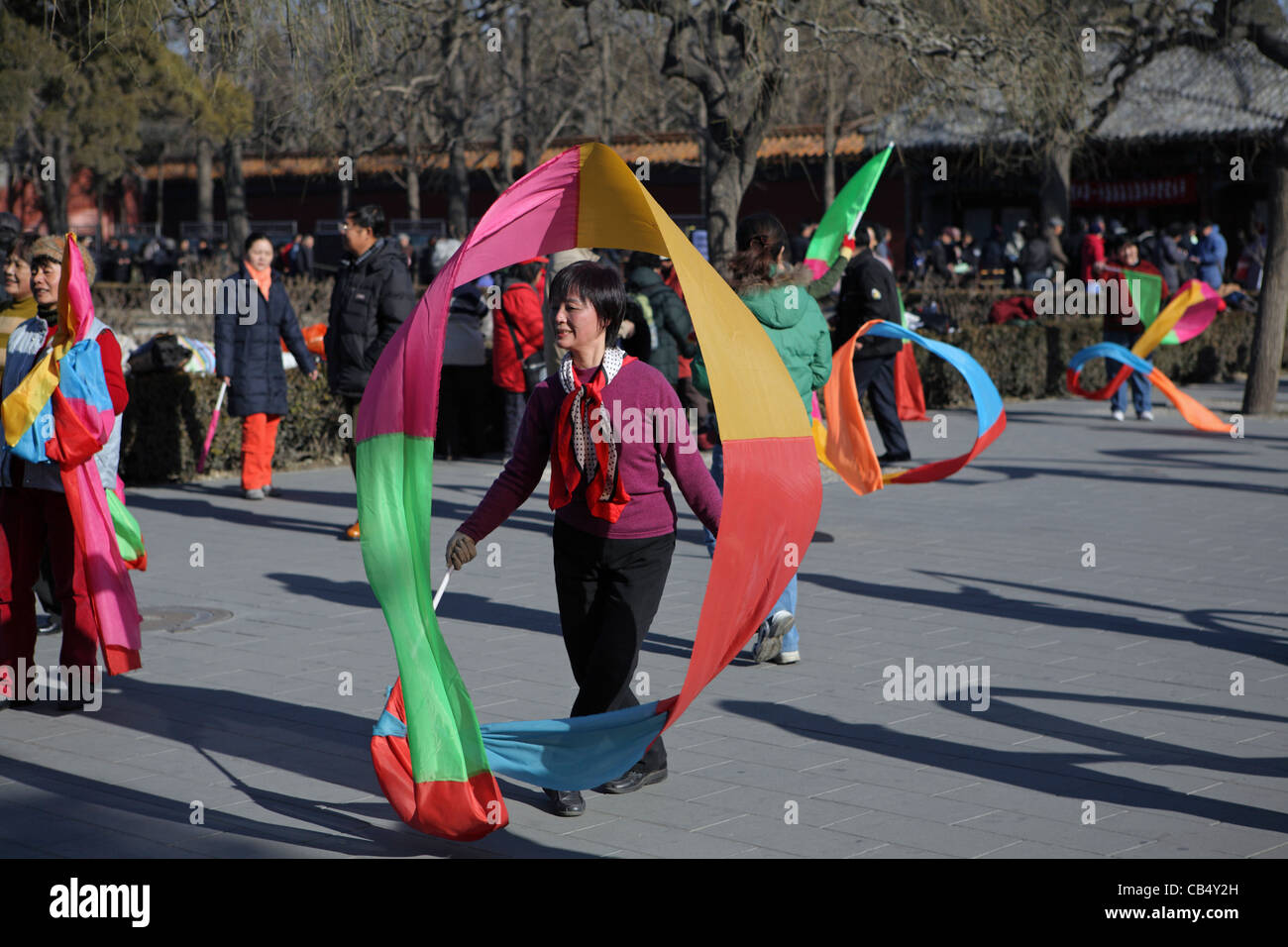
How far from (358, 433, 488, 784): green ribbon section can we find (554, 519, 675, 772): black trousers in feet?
1.59

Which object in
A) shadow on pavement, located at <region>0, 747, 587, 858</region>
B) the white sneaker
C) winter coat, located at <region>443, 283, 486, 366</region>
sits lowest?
shadow on pavement, located at <region>0, 747, 587, 858</region>

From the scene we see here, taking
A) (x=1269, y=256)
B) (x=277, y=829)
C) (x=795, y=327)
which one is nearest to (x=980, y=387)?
(x=795, y=327)

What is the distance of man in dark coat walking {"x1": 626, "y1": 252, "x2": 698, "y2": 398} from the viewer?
11188 millimetres

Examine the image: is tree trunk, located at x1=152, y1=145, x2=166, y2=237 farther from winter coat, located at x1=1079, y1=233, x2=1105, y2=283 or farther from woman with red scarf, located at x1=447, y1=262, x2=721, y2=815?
woman with red scarf, located at x1=447, y1=262, x2=721, y2=815

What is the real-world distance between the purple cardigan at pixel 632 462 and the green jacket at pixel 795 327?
248 centimetres

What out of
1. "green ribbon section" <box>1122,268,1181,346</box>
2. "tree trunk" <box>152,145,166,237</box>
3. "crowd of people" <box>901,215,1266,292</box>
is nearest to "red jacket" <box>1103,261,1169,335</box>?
"green ribbon section" <box>1122,268,1181,346</box>

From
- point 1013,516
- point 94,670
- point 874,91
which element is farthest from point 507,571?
point 874,91

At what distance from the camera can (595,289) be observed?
16.0ft

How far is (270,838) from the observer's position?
4684 millimetres

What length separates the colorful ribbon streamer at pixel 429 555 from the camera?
15.0ft

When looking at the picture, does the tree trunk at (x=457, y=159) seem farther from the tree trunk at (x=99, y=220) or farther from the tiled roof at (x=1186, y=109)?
the tree trunk at (x=99, y=220)

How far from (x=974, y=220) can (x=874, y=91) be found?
16.9m

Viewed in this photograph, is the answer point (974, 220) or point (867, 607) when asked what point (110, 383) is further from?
point (974, 220)

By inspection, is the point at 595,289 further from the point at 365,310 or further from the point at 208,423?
the point at 208,423
